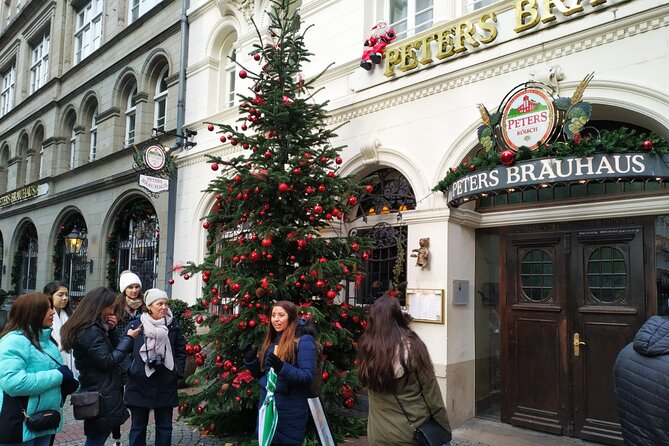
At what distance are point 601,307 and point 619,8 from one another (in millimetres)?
3292

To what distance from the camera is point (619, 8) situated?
5.33 m

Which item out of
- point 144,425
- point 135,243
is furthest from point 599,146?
point 135,243

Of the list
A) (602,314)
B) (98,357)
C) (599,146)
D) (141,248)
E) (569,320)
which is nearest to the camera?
(98,357)

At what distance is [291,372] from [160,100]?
453 inches

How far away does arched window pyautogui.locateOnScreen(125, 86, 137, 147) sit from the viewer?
570 inches

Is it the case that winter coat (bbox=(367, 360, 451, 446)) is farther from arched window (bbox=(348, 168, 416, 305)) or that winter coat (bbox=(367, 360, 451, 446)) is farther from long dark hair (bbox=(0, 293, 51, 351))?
arched window (bbox=(348, 168, 416, 305))

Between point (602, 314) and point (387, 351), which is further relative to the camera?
point (602, 314)

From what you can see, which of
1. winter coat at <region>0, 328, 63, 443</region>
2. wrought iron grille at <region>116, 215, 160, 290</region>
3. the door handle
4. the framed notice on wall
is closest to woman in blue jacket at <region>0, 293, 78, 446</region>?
winter coat at <region>0, 328, 63, 443</region>

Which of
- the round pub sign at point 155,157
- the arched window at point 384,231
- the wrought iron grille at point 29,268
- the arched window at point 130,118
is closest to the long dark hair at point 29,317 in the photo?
the arched window at point 384,231

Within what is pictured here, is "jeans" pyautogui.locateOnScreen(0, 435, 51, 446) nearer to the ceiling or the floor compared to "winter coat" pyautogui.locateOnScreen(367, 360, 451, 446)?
nearer to the floor

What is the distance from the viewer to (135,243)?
1396 centimetres

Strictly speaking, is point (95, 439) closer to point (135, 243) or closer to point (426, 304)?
point (426, 304)

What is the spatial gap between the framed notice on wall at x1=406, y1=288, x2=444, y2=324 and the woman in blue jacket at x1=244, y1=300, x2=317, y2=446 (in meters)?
2.88

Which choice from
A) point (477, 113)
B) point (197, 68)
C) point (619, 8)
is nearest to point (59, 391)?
point (477, 113)
